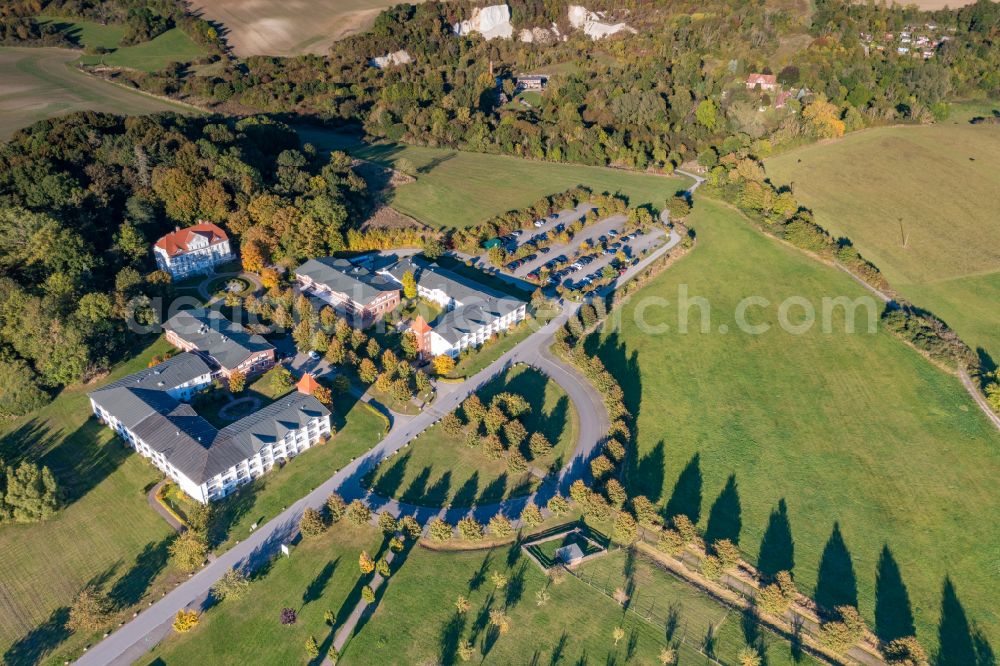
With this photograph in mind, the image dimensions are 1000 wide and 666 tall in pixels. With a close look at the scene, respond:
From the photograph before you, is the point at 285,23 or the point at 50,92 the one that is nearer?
the point at 50,92

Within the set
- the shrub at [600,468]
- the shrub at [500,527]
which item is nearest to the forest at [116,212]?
the shrub at [500,527]

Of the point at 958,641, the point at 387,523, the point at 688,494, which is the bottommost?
the point at 958,641

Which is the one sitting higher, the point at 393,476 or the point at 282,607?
the point at 393,476

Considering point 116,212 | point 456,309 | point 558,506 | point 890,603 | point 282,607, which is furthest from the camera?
point 116,212

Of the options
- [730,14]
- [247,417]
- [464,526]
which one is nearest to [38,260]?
[247,417]

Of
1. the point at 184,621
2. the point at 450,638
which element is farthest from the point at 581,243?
the point at 184,621

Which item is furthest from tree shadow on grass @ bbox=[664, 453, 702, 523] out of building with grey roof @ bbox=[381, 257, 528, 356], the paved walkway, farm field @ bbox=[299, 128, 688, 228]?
farm field @ bbox=[299, 128, 688, 228]

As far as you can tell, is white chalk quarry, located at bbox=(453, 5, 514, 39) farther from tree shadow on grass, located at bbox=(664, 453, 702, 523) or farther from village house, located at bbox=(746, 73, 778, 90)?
tree shadow on grass, located at bbox=(664, 453, 702, 523)

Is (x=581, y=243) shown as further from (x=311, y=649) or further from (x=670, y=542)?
(x=311, y=649)
